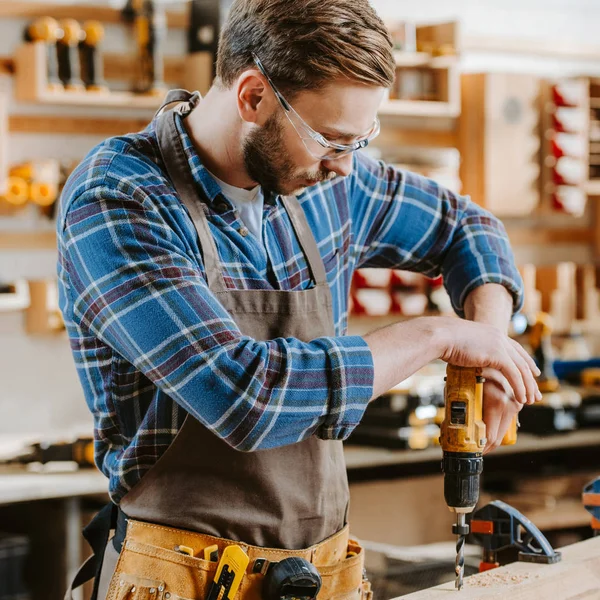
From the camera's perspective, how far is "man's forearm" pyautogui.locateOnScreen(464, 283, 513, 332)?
6.05ft

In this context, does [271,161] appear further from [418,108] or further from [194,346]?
[418,108]

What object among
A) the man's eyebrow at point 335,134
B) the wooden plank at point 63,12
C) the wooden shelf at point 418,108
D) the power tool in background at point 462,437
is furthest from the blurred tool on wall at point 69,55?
the power tool in background at point 462,437

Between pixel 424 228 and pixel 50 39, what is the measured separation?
2114mm

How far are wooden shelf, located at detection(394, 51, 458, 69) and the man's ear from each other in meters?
2.71

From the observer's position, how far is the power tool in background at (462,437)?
165cm

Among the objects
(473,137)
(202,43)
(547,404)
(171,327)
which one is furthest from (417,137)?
(171,327)

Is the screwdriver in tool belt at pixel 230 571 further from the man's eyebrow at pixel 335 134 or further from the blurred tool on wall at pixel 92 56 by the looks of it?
the blurred tool on wall at pixel 92 56

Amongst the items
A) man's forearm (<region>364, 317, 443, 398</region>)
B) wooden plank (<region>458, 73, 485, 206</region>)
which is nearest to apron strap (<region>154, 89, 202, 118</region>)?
man's forearm (<region>364, 317, 443, 398</region>)

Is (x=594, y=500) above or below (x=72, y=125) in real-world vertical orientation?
below

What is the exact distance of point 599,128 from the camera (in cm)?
477

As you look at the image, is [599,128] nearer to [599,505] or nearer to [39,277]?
[39,277]

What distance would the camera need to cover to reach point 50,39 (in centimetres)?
364

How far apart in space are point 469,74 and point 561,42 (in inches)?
27.3

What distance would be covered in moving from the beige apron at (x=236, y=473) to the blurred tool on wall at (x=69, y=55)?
6.70 feet
